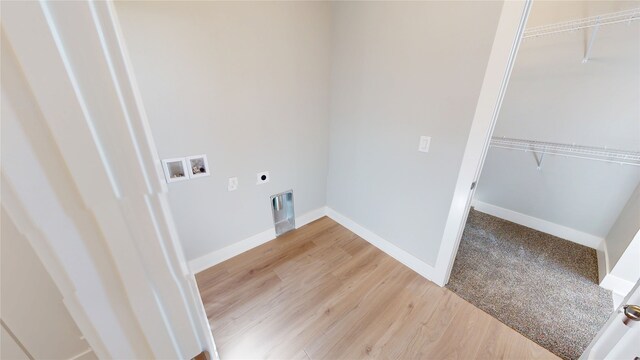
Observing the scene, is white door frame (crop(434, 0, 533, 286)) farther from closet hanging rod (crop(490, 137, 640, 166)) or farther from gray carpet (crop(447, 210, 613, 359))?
closet hanging rod (crop(490, 137, 640, 166))

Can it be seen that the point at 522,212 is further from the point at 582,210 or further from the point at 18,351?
the point at 18,351

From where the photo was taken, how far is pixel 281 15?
5.42ft

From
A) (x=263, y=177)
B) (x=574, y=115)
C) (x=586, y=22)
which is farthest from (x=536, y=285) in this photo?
(x=263, y=177)

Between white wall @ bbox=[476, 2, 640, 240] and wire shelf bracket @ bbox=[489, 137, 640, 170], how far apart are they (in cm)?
4

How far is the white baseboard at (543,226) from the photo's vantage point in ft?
7.09

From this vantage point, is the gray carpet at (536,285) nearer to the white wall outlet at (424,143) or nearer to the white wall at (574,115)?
the white wall at (574,115)

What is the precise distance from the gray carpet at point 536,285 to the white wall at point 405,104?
0.48 m

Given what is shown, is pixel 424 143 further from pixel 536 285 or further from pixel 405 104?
pixel 536 285

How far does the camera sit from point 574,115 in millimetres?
2033

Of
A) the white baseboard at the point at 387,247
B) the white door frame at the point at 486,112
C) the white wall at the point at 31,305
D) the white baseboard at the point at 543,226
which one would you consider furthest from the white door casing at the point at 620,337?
the white baseboard at the point at 543,226

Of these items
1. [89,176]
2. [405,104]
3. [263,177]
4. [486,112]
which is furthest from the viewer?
[263,177]

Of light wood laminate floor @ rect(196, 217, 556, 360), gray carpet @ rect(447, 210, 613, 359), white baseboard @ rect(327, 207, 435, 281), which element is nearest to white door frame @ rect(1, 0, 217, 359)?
light wood laminate floor @ rect(196, 217, 556, 360)

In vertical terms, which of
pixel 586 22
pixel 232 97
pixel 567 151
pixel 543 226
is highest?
pixel 586 22

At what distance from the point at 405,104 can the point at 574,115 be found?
1.76 meters
